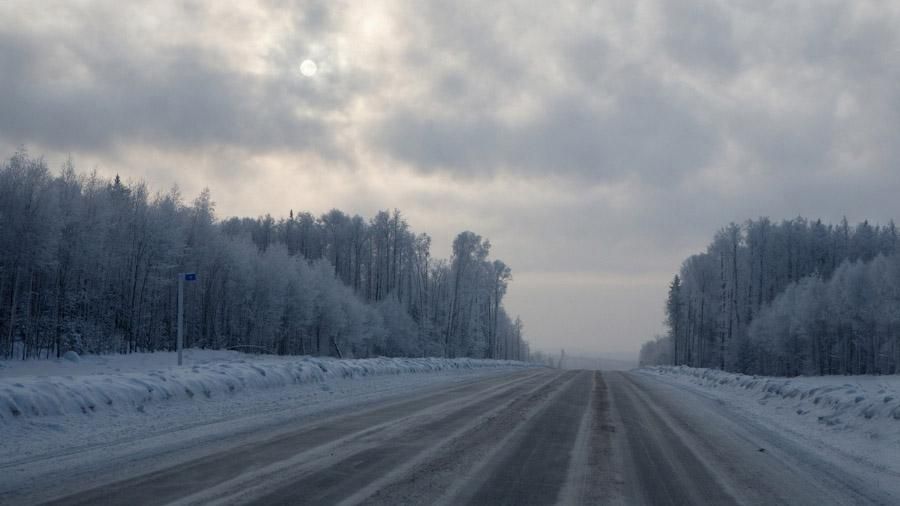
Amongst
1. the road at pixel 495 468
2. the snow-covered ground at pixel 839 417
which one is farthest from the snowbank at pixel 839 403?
the road at pixel 495 468

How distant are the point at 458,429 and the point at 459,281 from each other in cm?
7940

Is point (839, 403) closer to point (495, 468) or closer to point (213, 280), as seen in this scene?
point (495, 468)

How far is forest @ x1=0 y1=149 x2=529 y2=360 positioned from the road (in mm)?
30639

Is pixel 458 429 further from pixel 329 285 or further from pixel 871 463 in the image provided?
pixel 329 285

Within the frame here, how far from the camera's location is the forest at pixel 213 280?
36500 mm

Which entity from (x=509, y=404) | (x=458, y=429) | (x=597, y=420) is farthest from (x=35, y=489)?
(x=509, y=404)

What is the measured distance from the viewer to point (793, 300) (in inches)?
2744

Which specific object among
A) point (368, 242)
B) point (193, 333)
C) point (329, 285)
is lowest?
point (193, 333)

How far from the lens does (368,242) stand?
9212cm

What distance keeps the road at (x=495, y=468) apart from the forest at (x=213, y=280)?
30.6 meters

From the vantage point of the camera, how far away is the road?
6.51 m

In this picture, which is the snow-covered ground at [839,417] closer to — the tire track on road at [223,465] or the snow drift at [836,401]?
the snow drift at [836,401]

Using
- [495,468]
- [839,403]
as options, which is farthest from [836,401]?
[495,468]

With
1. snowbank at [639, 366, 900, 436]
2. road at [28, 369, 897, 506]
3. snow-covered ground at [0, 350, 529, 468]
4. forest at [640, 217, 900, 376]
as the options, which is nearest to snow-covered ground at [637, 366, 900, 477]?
snowbank at [639, 366, 900, 436]
